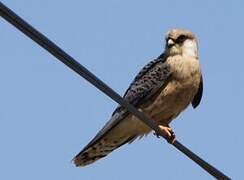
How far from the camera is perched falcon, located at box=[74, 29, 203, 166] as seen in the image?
918 centimetres

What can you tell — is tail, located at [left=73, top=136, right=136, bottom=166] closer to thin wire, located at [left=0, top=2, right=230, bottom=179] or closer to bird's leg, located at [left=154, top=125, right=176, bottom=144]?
bird's leg, located at [left=154, top=125, right=176, bottom=144]

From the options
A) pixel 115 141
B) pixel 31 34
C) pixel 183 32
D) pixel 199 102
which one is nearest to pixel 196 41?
pixel 183 32

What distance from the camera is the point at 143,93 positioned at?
9.32m

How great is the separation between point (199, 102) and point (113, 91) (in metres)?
4.41

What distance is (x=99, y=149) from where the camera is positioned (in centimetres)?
920

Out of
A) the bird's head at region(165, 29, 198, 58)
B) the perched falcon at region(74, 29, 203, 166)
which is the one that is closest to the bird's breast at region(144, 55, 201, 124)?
the perched falcon at region(74, 29, 203, 166)

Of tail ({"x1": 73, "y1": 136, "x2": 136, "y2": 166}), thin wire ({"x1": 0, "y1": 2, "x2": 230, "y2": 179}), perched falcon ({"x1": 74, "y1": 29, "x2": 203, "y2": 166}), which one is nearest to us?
thin wire ({"x1": 0, "y1": 2, "x2": 230, "y2": 179})

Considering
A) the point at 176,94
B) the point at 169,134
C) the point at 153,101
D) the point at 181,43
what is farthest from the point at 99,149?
the point at 181,43

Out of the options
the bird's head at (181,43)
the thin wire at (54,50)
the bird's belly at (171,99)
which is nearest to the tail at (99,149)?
the bird's belly at (171,99)

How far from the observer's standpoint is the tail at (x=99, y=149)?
29.5 feet

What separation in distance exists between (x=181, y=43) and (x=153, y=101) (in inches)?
40.1

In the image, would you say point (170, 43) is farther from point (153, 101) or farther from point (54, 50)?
point (54, 50)

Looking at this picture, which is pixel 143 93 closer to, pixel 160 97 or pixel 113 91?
pixel 160 97

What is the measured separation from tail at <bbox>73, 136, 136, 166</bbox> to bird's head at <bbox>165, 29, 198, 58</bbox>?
1.26 meters
